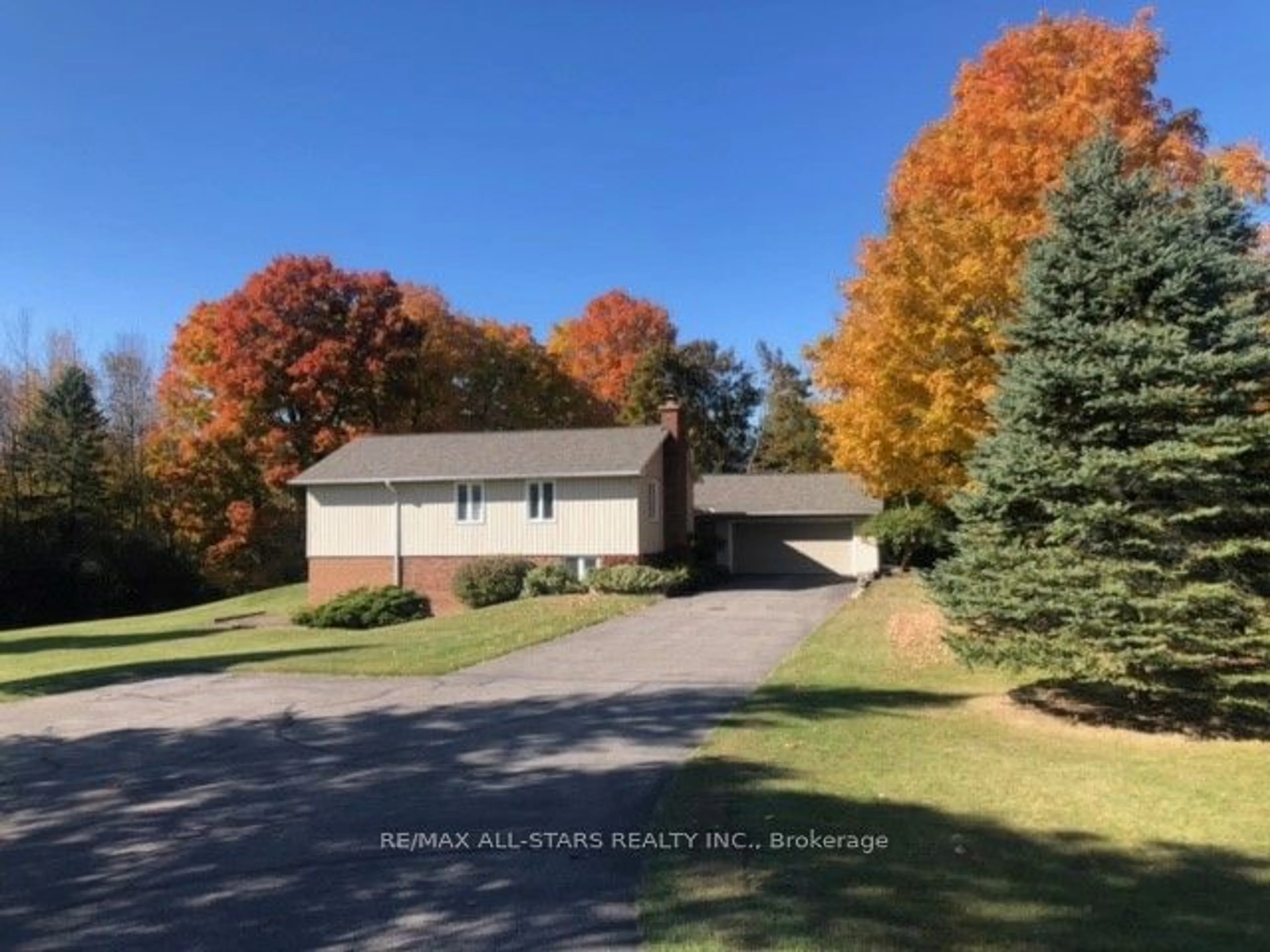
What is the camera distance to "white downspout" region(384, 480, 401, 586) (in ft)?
103

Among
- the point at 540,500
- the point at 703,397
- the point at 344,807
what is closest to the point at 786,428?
the point at 703,397

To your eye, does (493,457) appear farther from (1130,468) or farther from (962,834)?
(962,834)

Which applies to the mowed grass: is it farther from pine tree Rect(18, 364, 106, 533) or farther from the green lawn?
pine tree Rect(18, 364, 106, 533)

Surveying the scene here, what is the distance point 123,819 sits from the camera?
7.18 metres

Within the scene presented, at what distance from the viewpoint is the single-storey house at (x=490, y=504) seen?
30.0 metres

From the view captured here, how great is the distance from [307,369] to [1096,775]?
133 ft

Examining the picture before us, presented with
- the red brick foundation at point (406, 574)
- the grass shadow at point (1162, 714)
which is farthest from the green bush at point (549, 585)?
the grass shadow at point (1162, 714)

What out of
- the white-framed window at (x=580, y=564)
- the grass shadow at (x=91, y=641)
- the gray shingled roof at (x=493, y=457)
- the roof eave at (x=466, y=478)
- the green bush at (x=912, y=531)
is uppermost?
the gray shingled roof at (x=493, y=457)

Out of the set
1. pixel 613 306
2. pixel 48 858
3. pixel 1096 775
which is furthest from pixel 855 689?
pixel 613 306

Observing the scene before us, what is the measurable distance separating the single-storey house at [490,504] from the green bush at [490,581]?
2.91 feet

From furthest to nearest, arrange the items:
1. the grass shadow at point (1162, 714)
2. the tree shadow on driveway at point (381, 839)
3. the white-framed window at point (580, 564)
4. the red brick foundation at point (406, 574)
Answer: the red brick foundation at point (406, 574) < the white-framed window at point (580, 564) < the grass shadow at point (1162, 714) < the tree shadow on driveway at point (381, 839)

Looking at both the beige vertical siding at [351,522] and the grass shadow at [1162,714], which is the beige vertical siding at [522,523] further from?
the grass shadow at [1162,714]

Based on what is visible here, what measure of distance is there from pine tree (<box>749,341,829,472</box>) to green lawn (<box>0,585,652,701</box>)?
34088 mm

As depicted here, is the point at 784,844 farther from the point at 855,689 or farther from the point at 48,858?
the point at 855,689
